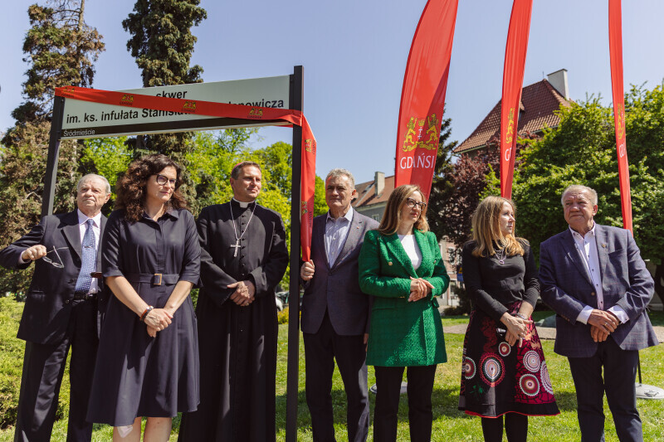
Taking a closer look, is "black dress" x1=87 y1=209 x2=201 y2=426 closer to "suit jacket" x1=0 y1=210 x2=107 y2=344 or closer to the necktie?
Result: "suit jacket" x1=0 y1=210 x2=107 y2=344

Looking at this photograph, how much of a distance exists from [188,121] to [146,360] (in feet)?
7.24

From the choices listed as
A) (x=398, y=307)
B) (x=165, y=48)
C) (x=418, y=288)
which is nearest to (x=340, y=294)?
(x=398, y=307)

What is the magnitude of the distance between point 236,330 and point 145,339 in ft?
2.87

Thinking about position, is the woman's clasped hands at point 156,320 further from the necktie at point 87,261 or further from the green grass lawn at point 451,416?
the green grass lawn at point 451,416

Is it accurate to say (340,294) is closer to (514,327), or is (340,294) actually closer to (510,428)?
(514,327)

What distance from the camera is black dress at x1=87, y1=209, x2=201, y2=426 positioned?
9.74 feet

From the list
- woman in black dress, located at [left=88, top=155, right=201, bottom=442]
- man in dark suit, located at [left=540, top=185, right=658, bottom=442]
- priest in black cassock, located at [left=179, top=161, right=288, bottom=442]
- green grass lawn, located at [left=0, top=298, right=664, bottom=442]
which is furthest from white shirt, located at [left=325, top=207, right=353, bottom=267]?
green grass lawn, located at [left=0, top=298, right=664, bottom=442]

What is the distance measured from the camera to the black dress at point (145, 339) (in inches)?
117

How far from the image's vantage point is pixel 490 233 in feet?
12.3

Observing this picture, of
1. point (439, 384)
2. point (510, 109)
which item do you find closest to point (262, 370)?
point (439, 384)

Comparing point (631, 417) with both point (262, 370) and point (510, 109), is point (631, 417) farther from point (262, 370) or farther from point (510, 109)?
point (510, 109)

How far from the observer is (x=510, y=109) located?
18.1ft


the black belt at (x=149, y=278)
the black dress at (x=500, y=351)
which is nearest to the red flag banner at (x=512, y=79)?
the black dress at (x=500, y=351)

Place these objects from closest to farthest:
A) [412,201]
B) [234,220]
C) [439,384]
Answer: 1. [412,201]
2. [234,220]
3. [439,384]
